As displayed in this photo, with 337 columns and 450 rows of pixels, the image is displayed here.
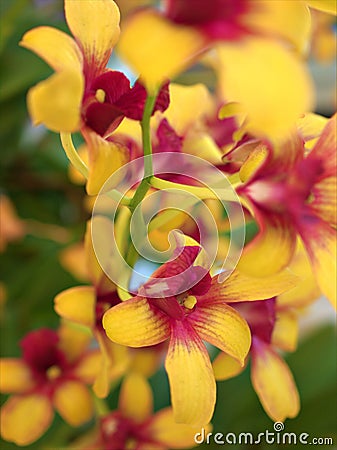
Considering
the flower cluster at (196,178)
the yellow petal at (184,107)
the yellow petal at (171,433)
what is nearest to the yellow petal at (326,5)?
the flower cluster at (196,178)

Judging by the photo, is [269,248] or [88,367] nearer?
[269,248]

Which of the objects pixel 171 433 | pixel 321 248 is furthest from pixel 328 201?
pixel 171 433

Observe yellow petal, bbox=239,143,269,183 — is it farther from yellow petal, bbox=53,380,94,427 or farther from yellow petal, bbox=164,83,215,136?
yellow petal, bbox=53,380,94,427

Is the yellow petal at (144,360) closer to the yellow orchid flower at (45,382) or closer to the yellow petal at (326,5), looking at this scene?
the yellow orchid flower at (45,382)

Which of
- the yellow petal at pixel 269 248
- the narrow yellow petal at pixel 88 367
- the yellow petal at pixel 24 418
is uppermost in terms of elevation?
the yellow petal at pixel 269 248

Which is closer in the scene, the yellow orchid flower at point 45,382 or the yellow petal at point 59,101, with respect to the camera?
the yellow petal at point 59,101

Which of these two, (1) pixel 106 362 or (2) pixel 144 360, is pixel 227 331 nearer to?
(1) pixel 106 362

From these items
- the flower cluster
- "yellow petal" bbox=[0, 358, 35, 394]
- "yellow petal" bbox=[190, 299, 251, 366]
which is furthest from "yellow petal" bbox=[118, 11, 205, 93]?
"yellow petal" bbox=[0, 358, 35, 394]
